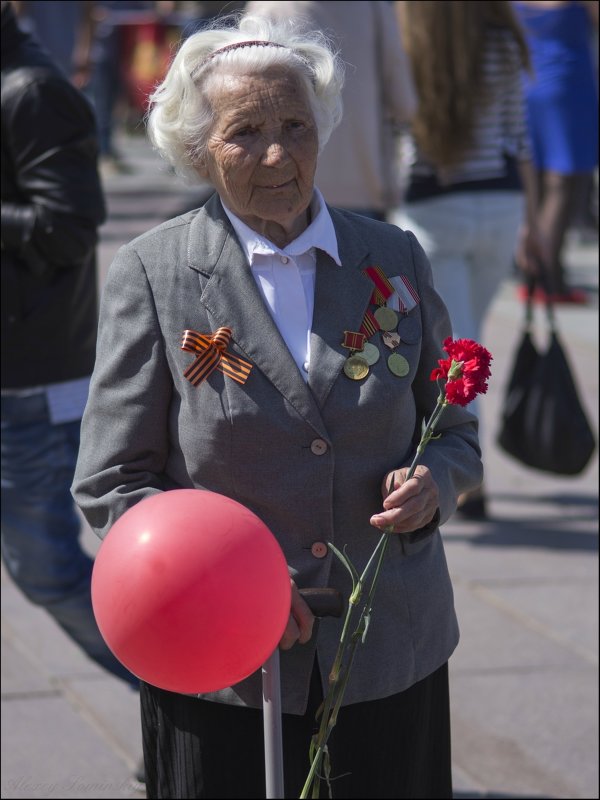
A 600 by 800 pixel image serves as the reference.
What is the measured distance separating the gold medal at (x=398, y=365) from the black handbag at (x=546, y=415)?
3.11 metres

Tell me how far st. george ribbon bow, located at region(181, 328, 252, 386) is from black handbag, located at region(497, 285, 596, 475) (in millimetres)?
3263

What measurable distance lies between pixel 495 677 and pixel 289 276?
2.31 meters

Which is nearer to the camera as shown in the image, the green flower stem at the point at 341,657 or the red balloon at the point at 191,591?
the red balloon at the point at 191,591

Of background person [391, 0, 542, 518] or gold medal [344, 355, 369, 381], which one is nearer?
gold medal [344, 355, 369, 381]

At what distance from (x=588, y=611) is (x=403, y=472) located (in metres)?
2.73

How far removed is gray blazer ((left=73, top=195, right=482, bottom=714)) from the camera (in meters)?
2.43

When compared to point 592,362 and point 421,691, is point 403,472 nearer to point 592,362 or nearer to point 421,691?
point 421,691

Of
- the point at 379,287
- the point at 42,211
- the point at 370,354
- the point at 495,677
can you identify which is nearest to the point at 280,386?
the point at 370,354

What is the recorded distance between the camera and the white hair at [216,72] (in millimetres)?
2467

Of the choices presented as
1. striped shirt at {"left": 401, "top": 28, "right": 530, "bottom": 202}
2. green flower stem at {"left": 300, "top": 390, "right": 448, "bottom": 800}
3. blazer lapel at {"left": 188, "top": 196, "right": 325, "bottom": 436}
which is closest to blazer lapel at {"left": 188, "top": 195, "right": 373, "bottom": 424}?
blazer lapel at {"left": 188, "top": 196, "right": 325, "bottom": 436}

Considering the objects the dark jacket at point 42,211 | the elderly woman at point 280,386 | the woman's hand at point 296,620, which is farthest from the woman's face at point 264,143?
the dark jacket at point 42,211

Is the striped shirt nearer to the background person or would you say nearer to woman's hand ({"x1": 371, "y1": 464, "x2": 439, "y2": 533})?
the background person

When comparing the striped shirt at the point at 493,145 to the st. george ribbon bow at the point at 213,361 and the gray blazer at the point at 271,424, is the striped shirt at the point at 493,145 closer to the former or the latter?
the gray blazer at the point at 271,424

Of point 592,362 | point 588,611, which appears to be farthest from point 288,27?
point 592,362
